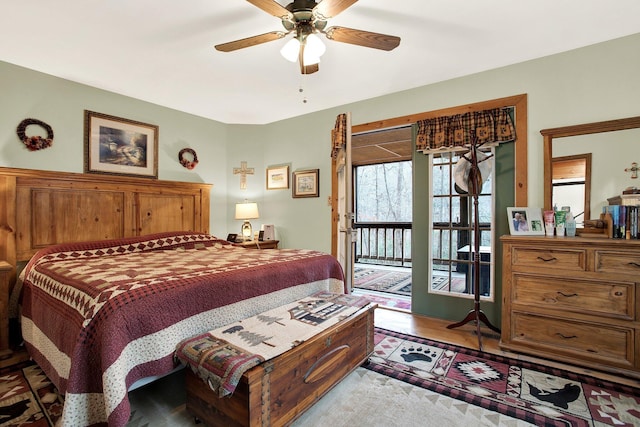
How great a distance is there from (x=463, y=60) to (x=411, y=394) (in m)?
2.75

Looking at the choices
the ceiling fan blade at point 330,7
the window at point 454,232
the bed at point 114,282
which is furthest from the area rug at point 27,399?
the window at point 454,232

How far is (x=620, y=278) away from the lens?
2.05 m

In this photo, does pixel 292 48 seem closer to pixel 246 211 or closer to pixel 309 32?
pixel 309 32

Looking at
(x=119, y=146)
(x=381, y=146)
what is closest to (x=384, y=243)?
(x=381, y=146)

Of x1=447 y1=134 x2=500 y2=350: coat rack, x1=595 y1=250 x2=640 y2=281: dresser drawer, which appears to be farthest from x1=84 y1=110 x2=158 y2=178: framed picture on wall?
x1=595 y1=250 x2=640 y2=281: dresser drawer

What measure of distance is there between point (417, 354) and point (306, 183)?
2.54 metres

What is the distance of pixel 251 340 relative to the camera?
5.03 feet

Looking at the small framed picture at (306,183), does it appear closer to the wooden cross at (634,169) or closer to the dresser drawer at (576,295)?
the dresser drawer at (576,295)

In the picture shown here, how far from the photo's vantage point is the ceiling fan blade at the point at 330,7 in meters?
1.65

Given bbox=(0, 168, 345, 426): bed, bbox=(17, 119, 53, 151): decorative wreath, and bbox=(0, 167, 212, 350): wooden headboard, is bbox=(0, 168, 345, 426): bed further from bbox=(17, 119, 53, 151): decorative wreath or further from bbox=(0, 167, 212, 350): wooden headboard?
bbox=(17, 119, 53, 151): decorative wreath

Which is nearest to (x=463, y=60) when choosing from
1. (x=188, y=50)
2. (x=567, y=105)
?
(x=567, y=105)

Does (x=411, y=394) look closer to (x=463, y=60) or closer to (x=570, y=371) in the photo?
(x=570, y=371)

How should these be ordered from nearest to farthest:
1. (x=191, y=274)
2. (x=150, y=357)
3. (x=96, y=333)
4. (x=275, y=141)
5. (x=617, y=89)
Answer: (x=96, y=333) → (x=150, y=357) → (x=191, y=274) → (x=617, y=89) → (x=275, y=141)

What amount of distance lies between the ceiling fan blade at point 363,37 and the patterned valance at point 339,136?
1046mm
